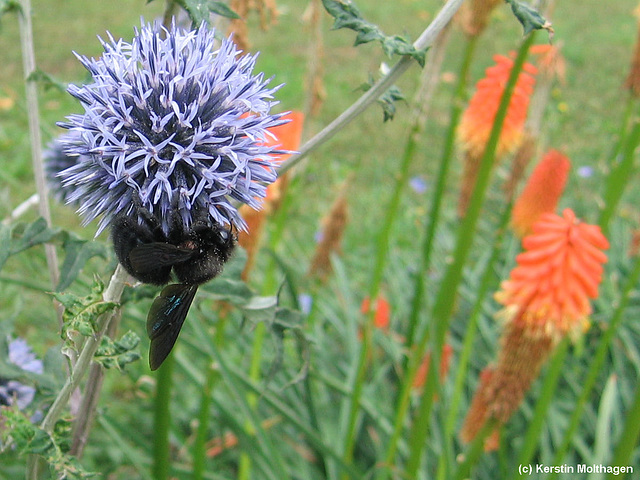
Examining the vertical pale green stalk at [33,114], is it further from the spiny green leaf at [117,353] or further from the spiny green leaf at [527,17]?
the spiny green leaf at [527,17]

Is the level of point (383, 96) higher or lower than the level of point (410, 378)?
higher

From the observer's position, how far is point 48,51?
5.62 m

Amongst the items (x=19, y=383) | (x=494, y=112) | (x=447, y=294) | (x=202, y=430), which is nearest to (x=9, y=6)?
(x=19, y=383)

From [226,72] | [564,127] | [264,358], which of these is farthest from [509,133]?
[564,127]

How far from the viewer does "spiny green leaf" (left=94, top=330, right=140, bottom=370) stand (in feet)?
2.65

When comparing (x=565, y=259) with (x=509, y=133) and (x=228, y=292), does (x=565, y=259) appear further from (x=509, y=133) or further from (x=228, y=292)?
(x=228, y=292)

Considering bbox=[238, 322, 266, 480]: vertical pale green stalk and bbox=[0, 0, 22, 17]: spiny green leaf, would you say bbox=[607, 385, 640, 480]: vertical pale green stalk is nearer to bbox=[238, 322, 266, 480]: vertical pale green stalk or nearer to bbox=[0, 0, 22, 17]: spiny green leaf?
bbox=[238, 322, 266, 480]: vertical pale green stalk

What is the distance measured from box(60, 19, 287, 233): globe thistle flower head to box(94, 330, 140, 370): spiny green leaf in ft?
0.47

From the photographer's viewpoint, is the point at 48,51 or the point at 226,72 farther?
the point at 48,51

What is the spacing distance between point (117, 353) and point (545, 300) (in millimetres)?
1082

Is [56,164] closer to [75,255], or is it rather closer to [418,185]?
[75,255]

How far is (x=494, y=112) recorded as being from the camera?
6.86ft

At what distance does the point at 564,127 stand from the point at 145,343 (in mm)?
4473

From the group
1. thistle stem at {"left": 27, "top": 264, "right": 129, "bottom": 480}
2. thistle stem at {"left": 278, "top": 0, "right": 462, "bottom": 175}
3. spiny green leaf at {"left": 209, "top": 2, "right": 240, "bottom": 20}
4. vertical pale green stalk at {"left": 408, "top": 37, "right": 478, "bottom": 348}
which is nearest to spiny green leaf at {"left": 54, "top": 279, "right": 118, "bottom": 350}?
thistle stem at {"left": 27, "top": 264, "right": 129, "bottom": 480}
